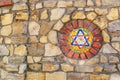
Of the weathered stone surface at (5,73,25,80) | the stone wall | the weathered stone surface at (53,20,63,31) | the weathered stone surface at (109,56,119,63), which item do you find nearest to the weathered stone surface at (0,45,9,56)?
the stone wall

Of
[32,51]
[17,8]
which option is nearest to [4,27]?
[17,8]

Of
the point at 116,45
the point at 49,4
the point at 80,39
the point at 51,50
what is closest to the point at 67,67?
the point at 51,50

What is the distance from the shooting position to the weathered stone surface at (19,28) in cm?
497

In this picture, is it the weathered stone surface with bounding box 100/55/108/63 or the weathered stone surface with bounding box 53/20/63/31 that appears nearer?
the weathered stone surface with bounding box 100/55/108/63

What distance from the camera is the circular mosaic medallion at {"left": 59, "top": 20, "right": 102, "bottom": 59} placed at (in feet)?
15.1

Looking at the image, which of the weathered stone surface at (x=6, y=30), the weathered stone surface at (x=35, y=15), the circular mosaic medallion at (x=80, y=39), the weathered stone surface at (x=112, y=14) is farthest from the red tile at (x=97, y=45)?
the weathered stone surface at (x=6, y=30)

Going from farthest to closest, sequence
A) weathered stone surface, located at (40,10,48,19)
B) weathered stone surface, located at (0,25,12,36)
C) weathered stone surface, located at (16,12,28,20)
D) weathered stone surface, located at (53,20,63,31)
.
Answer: weathered stone surface, located at (0,25,12,36)
weathered stone surface, located at (16,12,28,20)
weathered stone surface, located at (40,10,48,19)
weathered stone surface, located at (53,20,63,31)

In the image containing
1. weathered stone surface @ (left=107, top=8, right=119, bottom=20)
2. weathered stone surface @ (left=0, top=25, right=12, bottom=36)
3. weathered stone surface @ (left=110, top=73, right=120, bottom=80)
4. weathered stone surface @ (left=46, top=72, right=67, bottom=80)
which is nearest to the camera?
weathered stone surface @ (left=110, top=73, right=120, bottom=80)

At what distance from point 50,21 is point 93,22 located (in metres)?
0.72

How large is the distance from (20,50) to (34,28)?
0.45 metres

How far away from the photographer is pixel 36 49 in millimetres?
4809

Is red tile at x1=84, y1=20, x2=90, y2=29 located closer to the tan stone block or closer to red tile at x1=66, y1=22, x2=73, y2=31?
red tile at x1=66, y1=22, x2=73, y2=31

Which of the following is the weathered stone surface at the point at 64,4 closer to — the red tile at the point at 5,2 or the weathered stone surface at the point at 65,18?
the weathered stone surface at the point at 65,18

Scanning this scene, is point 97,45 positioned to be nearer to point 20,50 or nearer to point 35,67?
point 35,67
